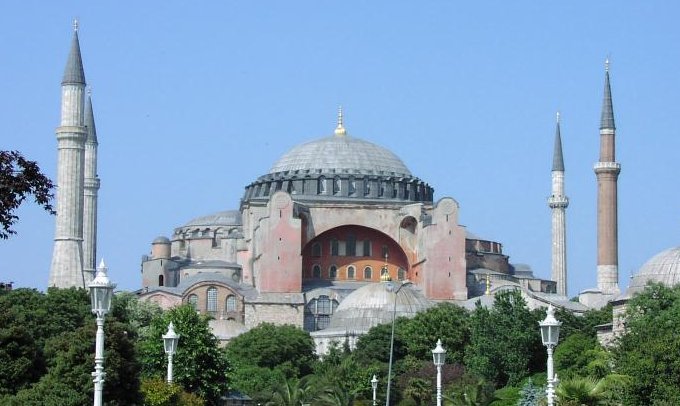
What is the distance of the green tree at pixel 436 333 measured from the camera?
70.2 metres

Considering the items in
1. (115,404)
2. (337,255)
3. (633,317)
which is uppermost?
(337,255)

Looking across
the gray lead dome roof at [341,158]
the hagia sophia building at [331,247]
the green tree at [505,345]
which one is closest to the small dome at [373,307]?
the hagia sophia building at [331,247]

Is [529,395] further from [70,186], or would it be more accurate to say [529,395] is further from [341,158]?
[341,158]

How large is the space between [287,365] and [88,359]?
35870mm

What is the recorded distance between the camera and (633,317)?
54000mm

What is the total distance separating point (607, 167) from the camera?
85.5 m

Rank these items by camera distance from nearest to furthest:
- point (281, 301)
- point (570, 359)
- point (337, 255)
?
point (570, 359)
point (281, 301)
point (337, 255)

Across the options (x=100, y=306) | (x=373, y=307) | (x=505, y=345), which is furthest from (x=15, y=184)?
(x=373, y=307)

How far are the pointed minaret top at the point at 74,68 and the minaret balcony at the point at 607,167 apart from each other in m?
24.4

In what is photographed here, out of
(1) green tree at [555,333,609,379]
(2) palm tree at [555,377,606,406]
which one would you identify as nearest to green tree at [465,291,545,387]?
(1) green tree at [555,333,609,379]

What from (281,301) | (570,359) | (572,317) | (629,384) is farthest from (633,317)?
(281,301)

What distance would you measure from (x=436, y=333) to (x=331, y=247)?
783 inches

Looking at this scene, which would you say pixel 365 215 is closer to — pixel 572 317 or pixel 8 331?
pixel 572 317

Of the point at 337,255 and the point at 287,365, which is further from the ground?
the point at 337,255
